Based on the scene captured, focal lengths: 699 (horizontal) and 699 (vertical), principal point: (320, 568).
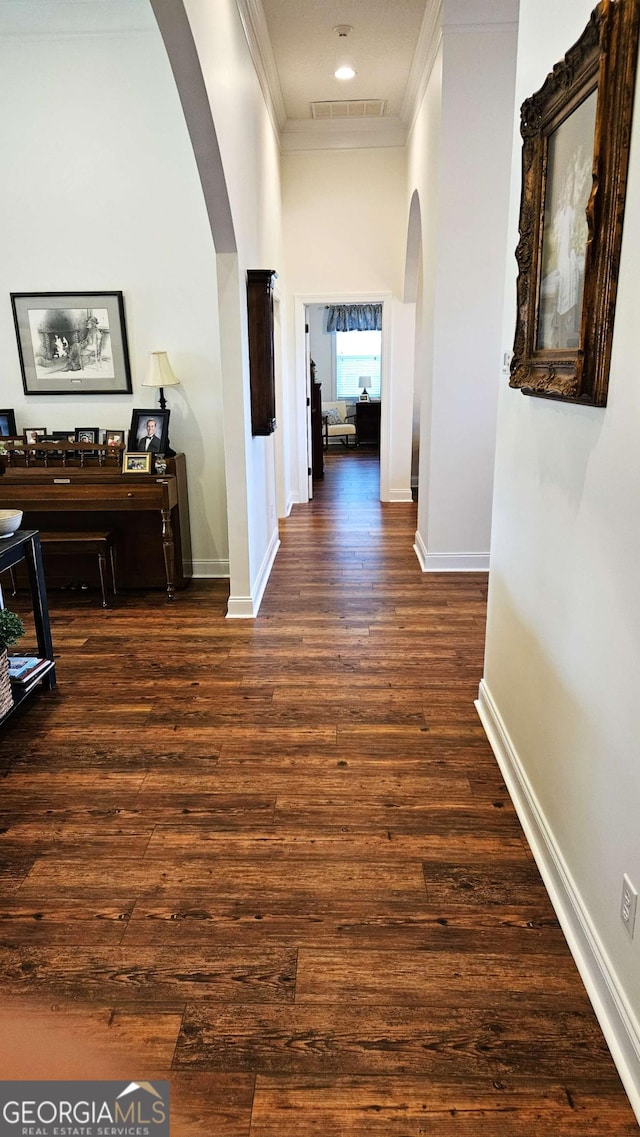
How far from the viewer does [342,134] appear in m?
6.40

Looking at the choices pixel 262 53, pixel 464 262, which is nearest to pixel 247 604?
pixel 464 262

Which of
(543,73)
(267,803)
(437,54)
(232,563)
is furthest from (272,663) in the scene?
(437,54)

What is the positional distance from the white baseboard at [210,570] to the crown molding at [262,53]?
3166 millimetres

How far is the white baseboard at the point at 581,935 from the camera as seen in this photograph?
1.44 m

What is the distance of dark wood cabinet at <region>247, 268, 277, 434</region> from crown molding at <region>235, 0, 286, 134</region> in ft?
4.24

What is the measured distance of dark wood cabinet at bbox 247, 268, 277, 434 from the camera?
13.5 feet

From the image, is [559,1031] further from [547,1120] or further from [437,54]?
[437,54]

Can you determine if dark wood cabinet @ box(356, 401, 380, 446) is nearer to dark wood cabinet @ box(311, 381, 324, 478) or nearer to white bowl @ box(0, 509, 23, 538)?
dark wood cabinet @ box(311, 381, 324, 478)

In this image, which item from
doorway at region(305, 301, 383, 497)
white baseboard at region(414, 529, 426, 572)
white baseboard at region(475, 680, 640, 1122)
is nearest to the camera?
white baseboard at region(475, 680, 640, 1122)

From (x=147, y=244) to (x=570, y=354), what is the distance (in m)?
3.45

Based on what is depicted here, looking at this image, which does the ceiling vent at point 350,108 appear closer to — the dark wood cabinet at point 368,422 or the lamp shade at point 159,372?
the lamp shade at point 159,372

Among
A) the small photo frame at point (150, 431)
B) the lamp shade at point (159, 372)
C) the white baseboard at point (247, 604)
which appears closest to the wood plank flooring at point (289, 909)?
the white baseboard at point (247, 604)

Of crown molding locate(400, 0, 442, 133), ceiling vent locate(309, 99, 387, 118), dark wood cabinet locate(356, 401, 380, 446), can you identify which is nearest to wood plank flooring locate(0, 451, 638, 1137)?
crown molding locate(400, 0, 442, 133)

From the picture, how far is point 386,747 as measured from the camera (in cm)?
273
